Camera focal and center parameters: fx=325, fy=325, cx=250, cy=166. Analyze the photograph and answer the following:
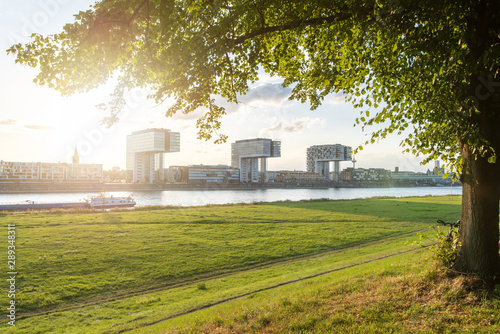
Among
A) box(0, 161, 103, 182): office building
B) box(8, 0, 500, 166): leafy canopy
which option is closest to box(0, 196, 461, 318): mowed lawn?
box(8, 0, 500, 166): leafy canopy

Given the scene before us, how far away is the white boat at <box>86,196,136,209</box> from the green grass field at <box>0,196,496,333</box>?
85.7ft

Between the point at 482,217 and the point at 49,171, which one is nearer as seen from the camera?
the point at 482,217

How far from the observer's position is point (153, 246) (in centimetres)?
1513

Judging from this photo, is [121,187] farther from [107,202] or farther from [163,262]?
[163,262]

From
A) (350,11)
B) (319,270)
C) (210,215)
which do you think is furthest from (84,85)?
(210,215)

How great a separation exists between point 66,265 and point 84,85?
8048 mm

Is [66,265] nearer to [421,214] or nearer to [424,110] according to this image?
[424,110]

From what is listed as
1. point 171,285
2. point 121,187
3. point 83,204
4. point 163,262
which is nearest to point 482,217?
point 171,285

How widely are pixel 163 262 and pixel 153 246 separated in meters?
2.62

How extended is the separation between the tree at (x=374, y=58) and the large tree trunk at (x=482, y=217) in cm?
2

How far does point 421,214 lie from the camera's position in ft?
87.2

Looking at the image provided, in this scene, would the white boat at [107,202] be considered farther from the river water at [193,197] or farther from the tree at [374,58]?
the tree at [374,58]

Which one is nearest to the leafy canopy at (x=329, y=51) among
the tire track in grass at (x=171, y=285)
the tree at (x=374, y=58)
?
the tree at (x=374, y=58)

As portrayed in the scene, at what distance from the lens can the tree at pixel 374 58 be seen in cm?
528
